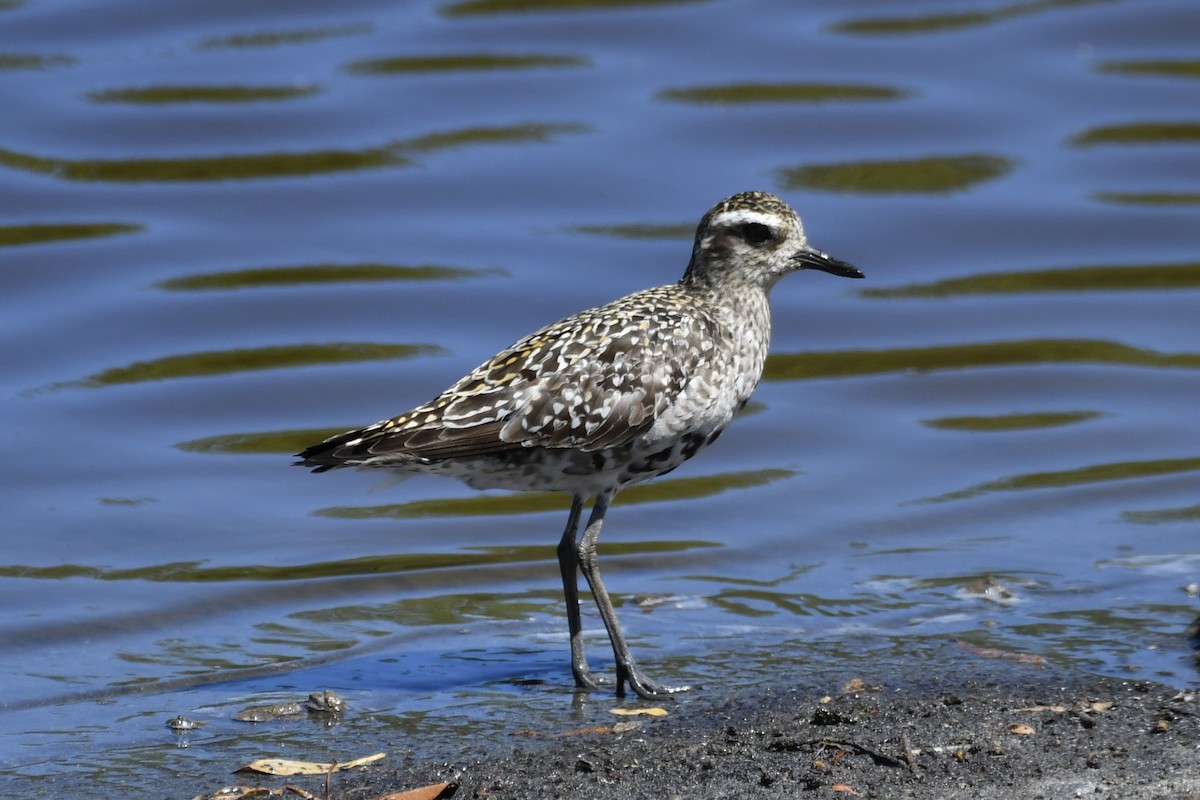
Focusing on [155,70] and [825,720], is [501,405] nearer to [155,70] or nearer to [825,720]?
[825,720]

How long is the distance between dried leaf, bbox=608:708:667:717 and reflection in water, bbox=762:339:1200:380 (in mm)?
6113

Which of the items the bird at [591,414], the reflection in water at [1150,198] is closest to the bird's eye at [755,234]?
the bird at [591,414]

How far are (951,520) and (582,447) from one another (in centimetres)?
374

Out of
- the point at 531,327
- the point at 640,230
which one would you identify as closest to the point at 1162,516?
the point at 531,327

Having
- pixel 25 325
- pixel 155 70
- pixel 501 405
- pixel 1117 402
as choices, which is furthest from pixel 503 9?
pixel 501 405

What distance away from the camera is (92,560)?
37.2 ft

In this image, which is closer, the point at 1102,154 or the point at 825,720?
the point at 825,720

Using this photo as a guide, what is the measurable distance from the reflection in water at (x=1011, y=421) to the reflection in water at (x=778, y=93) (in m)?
5.46

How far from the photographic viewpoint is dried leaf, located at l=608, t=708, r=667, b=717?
852 centimetres

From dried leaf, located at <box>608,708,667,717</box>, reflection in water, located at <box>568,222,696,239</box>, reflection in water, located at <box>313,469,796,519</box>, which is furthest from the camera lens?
reflection in water, located at <box>568,222,696,239</box>

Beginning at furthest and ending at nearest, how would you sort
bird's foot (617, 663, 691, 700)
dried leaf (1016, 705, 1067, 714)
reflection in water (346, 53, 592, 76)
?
reflection in water (346, 53, 592, 76), bird's foot (617, 663, 691, 700), dried leaf (1016, 705, 1067, 714)

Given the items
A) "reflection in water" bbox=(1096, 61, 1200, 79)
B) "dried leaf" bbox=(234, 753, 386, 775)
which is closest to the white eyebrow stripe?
"dried leaf" bbox=(234, 753, 386, 775)

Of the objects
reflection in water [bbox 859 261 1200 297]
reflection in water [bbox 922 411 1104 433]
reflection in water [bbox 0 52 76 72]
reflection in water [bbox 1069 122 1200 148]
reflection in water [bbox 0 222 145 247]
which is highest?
reflection in water [bbox 0 52 76 72]

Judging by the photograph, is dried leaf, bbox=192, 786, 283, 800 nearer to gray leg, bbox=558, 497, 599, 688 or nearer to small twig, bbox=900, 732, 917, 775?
gray leg, bbox=558, 497, 599, 688
